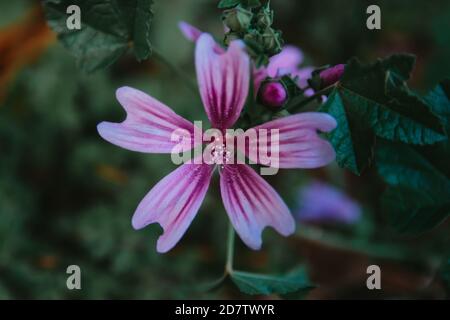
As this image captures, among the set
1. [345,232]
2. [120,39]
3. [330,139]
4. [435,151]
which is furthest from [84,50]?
[345,232]

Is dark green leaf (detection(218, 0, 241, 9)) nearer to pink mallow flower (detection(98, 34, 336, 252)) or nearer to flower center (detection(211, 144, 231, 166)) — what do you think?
pink mallow flower (detection(98, 34, 336, 252))

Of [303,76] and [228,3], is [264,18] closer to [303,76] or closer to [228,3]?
[228,3]

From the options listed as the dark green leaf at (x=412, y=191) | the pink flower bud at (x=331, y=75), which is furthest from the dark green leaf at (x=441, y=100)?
the pink flower bud at (x=331, y=75)

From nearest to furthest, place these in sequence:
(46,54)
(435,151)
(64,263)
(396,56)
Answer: (396,56) < (435,151) < (64,263) < (46,54)

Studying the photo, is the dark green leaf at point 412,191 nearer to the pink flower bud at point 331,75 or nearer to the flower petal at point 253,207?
the pink flower bud at point 331,75

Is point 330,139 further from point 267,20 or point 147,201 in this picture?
point 147,201

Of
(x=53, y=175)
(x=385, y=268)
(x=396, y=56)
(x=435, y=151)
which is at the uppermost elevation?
(x=53, y=175)

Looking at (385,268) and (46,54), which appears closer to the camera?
(46,54)
